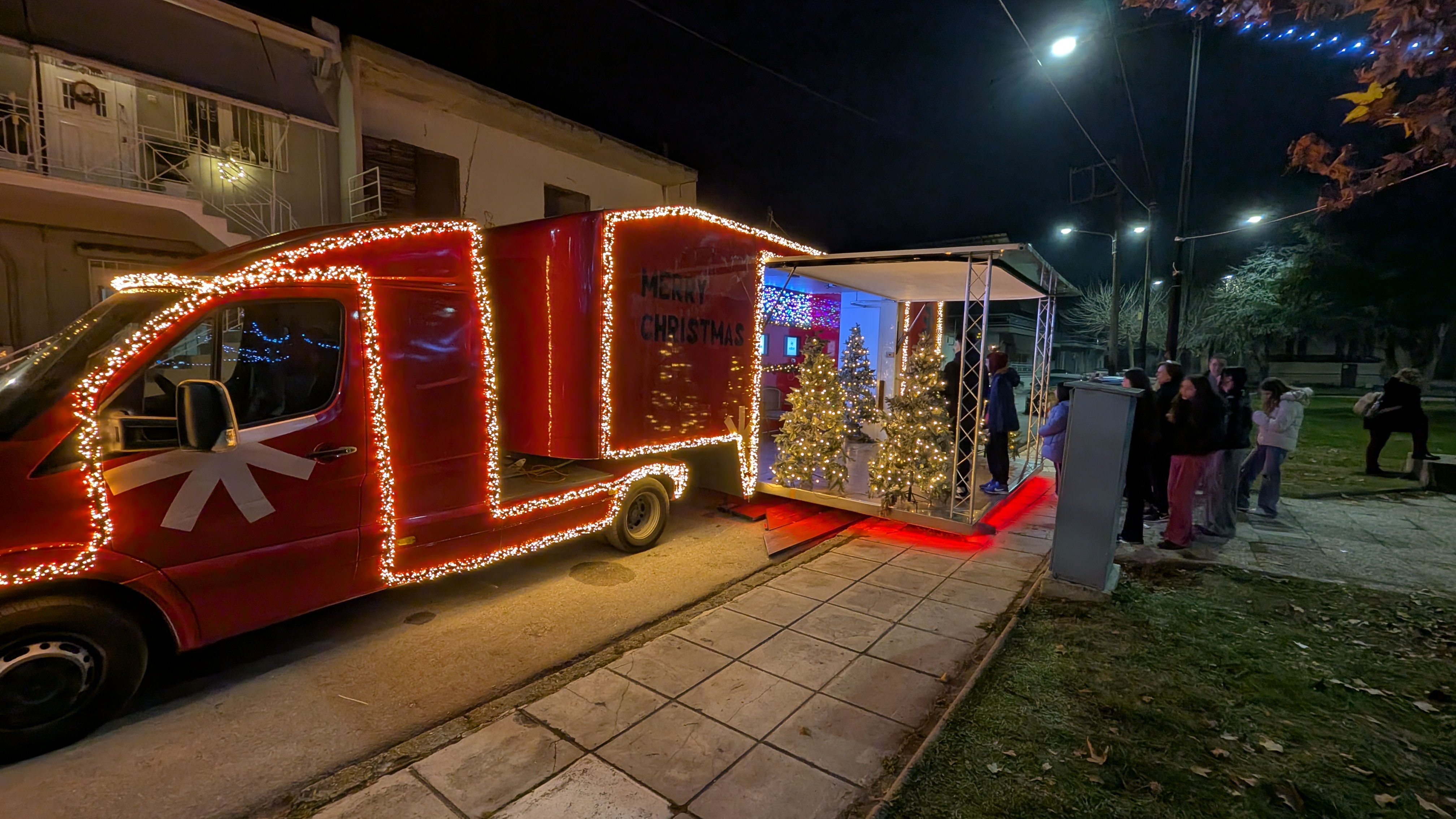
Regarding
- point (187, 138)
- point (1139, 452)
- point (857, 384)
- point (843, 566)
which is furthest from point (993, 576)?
point (187, 138)

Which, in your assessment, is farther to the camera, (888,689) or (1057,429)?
(1057,429)

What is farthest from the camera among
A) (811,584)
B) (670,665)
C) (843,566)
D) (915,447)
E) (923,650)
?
(915,447)

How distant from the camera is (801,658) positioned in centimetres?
374

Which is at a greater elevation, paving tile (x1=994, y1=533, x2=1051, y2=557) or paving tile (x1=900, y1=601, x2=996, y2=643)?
paving tile (x1=994, y1=533, x2=1051, y2=557)

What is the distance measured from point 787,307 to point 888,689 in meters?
7.63

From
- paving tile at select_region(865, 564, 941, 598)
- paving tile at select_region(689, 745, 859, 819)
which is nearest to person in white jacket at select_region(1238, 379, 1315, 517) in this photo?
paving tile at select_region(865, 564, 941, 598)

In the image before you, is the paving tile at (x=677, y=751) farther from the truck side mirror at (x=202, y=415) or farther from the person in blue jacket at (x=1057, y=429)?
the person in blue jacket at (x=1057, y=429)

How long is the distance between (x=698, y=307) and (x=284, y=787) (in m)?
4.42

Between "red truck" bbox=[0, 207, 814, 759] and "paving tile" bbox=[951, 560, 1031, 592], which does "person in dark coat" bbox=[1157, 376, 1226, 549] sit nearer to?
"paving tile" bbox=[951, 560, 1031, 592]

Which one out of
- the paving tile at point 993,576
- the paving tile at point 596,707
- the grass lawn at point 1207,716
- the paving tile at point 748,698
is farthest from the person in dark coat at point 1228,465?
the paving tile at point 596,707

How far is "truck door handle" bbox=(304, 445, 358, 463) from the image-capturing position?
3424 mm

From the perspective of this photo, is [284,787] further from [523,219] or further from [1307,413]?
[1307,413]

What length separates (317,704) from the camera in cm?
322

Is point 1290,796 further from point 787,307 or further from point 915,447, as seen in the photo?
point 787,307
